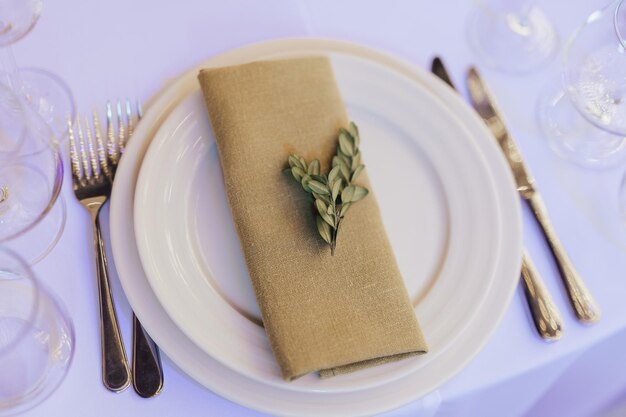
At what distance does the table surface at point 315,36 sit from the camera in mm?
722

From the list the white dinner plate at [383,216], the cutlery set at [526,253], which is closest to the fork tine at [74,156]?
the white dinner plate at [383,216]

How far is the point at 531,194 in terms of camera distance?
0.88 m

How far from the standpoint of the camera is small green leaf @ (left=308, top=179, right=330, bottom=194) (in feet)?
2.28

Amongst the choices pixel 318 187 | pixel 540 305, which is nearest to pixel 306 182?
pixel 318 187

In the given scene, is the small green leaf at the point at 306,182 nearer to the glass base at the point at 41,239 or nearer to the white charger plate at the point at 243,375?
the white charger plate at the point at 243,375

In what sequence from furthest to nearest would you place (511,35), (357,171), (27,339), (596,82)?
(511,35) → (596,82) → (357,171) → (27,339)

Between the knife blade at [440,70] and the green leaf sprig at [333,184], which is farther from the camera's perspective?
the knife blade at [440,70]

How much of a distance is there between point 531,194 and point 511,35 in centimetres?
29

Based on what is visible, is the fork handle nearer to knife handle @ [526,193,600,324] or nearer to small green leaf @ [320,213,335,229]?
small green leaf @ [320,213,335,229]

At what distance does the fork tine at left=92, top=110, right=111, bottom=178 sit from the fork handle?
11 centimetres

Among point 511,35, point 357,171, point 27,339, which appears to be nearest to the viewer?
point 27,339

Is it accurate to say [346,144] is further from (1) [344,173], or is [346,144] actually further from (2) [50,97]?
(2) [50,97]

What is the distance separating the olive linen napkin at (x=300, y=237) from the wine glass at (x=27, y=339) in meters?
0.23

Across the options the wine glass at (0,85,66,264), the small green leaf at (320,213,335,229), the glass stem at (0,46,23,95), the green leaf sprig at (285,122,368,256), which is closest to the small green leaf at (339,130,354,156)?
the green leaf sprig at (285,122,368,256)
